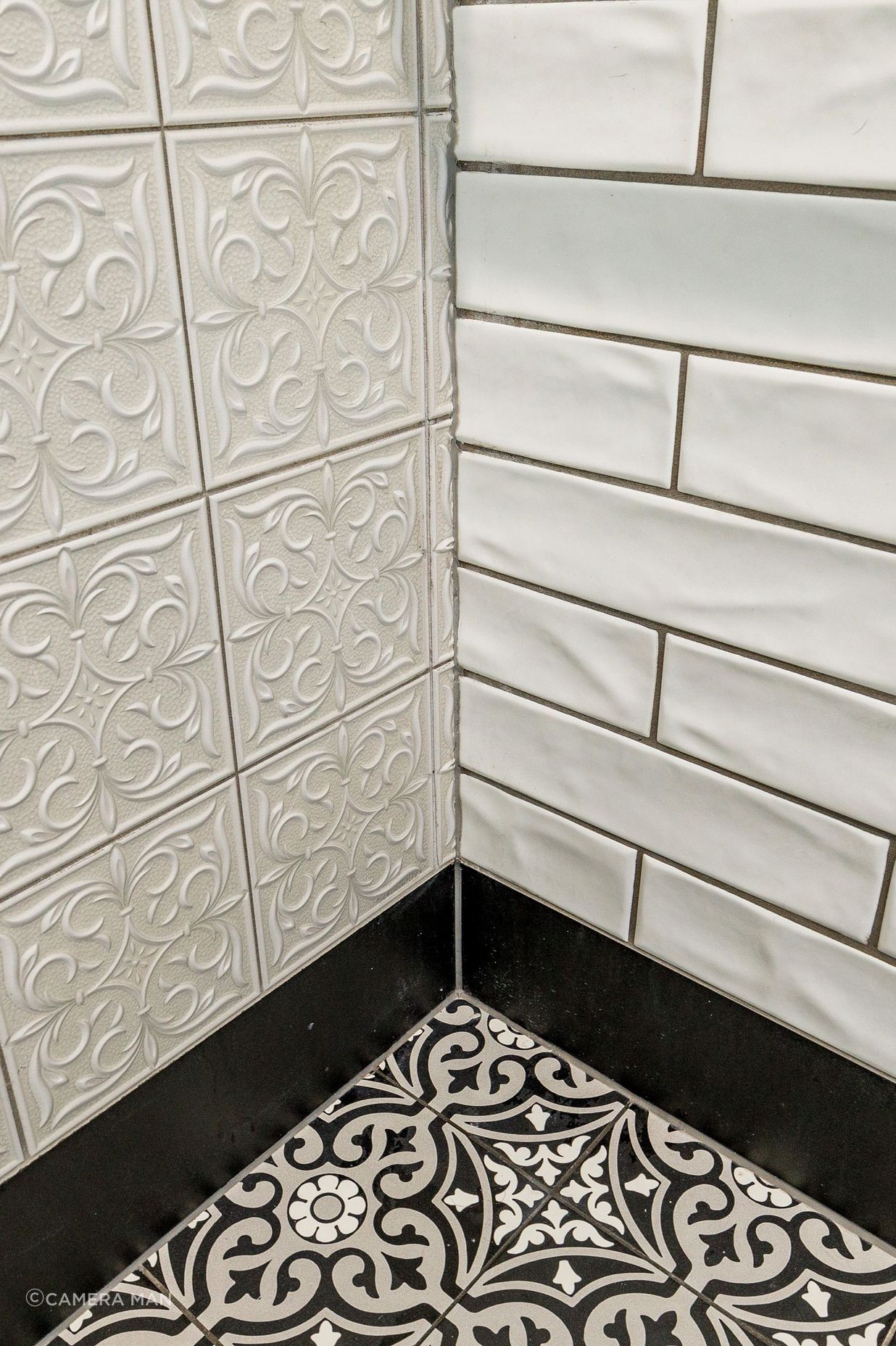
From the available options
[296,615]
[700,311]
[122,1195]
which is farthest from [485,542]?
[122,1195]

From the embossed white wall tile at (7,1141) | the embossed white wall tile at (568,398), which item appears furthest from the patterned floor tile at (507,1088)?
the embossed white wall tile at (568,398)

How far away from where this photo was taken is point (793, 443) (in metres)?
0.85

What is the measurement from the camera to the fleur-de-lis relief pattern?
93cm

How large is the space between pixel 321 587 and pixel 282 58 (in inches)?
16.2

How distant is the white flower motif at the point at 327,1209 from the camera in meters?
1.07

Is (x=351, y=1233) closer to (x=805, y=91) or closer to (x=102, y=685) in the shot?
(x=102, y=685)

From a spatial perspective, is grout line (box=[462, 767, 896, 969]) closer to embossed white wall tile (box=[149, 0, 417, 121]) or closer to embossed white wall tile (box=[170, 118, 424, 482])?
embossed white wall tile (box=[170, 118, 424, 482])

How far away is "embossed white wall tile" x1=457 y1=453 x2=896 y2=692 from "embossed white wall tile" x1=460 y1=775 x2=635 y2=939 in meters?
0.26

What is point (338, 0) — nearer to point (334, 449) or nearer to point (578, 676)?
point (334, 449)

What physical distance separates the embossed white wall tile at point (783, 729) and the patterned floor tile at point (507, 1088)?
44 cm

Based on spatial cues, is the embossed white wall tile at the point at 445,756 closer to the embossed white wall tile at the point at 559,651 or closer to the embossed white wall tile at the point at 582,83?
the embossed white wall tile at the point at 559,651

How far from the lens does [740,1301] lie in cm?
101

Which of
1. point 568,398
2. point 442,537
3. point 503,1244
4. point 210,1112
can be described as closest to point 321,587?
point 442,537

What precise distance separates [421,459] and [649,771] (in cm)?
36
